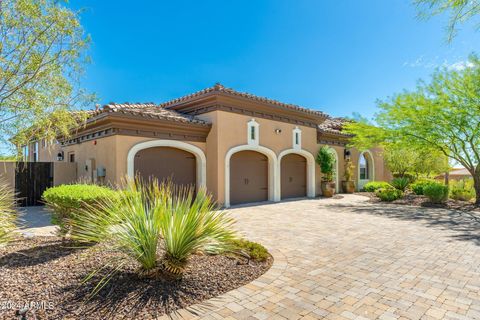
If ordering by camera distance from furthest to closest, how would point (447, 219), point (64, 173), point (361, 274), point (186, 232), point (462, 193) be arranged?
point (462, 193), point (64, 173), point (447, 219), point (361, 274), point (186, 232)

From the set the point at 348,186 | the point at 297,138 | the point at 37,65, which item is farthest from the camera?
the point at 348,186

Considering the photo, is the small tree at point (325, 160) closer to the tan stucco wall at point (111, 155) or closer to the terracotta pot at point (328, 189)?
the terracotta pot at point (328, 189)

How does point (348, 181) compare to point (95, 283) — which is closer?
point (95, 283)

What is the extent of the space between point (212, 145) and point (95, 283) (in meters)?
9.58

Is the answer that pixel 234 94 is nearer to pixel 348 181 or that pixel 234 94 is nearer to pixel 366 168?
pixel 348 181

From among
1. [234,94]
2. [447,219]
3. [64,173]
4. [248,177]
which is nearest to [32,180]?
[64,173]

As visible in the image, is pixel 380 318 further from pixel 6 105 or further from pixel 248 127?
pixel 248 127

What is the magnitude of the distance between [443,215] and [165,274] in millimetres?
11534

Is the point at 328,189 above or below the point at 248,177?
below

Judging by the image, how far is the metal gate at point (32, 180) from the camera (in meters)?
12.9

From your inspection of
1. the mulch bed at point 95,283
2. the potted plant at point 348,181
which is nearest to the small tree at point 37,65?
the mulch bed at point 95,283

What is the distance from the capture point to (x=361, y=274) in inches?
194

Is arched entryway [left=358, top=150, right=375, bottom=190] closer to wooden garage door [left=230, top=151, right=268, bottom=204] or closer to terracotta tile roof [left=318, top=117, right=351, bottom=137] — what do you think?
terracotta tile roof [left=318, top=117, right=351, bottom=137]

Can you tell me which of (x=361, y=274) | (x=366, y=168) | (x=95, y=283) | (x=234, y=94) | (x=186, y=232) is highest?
(x=234, y=94)
